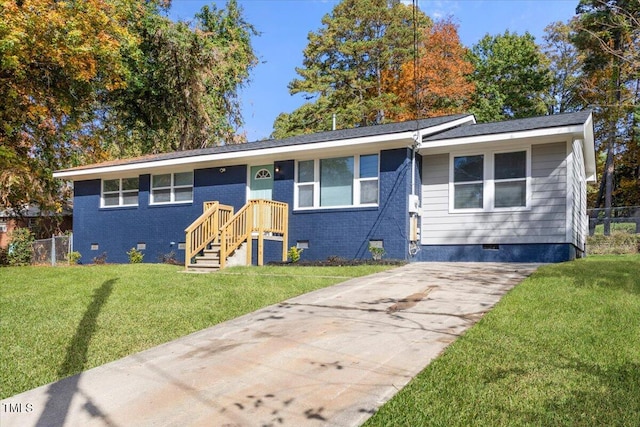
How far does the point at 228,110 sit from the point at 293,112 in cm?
413

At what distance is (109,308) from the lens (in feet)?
20.1

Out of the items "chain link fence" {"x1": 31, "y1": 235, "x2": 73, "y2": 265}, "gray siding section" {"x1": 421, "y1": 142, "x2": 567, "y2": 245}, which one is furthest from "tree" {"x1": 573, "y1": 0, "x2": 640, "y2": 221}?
"chain link fence" {"x1": 31, "y1": 235, "x2": 73, "y2": 265}

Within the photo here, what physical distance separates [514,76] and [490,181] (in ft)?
67.7

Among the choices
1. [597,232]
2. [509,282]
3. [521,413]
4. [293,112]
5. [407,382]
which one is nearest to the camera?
[521,413]

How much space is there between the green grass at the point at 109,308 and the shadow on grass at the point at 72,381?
2 cm

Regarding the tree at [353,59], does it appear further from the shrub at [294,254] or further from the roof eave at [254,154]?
the shrub at [294,254]

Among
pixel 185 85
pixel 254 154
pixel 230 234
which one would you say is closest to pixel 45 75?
pixel 254 154

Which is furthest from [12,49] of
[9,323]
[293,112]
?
[293,112]

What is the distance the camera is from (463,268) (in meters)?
9.49

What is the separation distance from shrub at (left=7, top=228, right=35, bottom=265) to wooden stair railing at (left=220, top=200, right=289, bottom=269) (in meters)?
7.01

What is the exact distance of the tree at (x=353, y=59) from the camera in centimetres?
2703

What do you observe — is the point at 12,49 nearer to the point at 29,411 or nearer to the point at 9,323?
the point at 9,323

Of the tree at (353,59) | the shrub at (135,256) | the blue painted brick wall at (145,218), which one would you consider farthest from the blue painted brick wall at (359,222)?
the tree at (353,59)

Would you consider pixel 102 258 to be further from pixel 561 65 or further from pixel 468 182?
pixel 561 65
